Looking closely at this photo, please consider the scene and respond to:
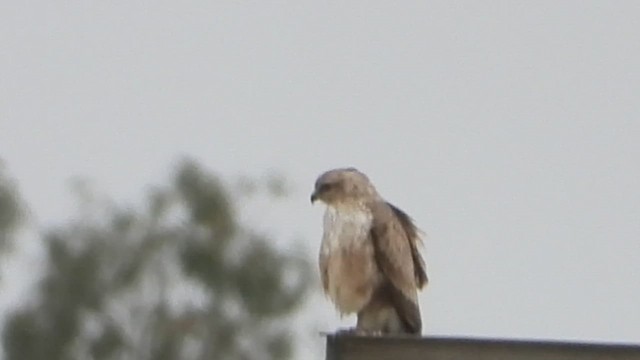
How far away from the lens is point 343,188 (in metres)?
11.9

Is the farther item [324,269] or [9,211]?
[9,211]

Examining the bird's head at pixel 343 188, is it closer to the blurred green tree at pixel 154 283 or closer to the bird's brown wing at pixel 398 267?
the bird's brown wing at pixel 398 267

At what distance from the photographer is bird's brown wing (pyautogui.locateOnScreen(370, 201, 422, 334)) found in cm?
1112

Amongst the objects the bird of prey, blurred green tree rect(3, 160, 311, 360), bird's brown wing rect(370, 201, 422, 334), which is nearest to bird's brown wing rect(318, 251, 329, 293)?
the bird of prey

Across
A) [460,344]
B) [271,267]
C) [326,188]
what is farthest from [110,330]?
[460,344]

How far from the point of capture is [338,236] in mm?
11305

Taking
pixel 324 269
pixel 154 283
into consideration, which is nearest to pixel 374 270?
pixel 324 269

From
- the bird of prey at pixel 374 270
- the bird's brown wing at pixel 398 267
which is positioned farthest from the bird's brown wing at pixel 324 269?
the bird's brown wing at pixel 398 267

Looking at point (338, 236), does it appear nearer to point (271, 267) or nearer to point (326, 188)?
point (326, 188)

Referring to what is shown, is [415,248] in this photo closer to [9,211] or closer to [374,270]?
[374,270]

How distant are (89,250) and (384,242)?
1884 centimetres

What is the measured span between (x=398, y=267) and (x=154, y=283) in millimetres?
18753

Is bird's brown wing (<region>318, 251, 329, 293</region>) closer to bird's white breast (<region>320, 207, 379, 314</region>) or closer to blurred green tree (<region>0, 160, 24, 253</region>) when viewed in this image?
bird's white breast (<region>320, 207, 379, 314</region>)

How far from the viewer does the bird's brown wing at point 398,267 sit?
36.5 feet
